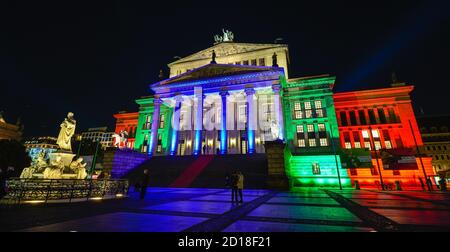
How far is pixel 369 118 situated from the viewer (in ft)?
114

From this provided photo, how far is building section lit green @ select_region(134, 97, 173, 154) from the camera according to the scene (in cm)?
3806

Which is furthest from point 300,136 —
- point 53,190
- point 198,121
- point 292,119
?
point 53,190

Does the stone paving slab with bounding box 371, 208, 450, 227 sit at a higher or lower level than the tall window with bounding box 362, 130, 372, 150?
lower

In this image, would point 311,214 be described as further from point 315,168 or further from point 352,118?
point 352,118

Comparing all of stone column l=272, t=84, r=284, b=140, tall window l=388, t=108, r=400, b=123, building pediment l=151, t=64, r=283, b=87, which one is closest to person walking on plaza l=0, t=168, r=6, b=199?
stone column l=272, t=84, r=284, b=140

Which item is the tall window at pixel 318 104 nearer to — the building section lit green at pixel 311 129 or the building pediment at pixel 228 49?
the building section lit green at pixel 311 129

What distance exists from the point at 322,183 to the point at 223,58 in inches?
1260

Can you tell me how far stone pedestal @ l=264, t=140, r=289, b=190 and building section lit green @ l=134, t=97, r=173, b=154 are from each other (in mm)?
22857

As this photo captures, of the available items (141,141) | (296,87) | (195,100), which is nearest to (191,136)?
(195,100)

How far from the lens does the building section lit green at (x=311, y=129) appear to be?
28391mm

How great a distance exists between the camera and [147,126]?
133 feet

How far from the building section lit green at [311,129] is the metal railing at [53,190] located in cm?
2425

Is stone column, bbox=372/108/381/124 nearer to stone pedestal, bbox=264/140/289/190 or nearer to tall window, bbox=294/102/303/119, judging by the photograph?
tall window, bbox=294/102/303/119
